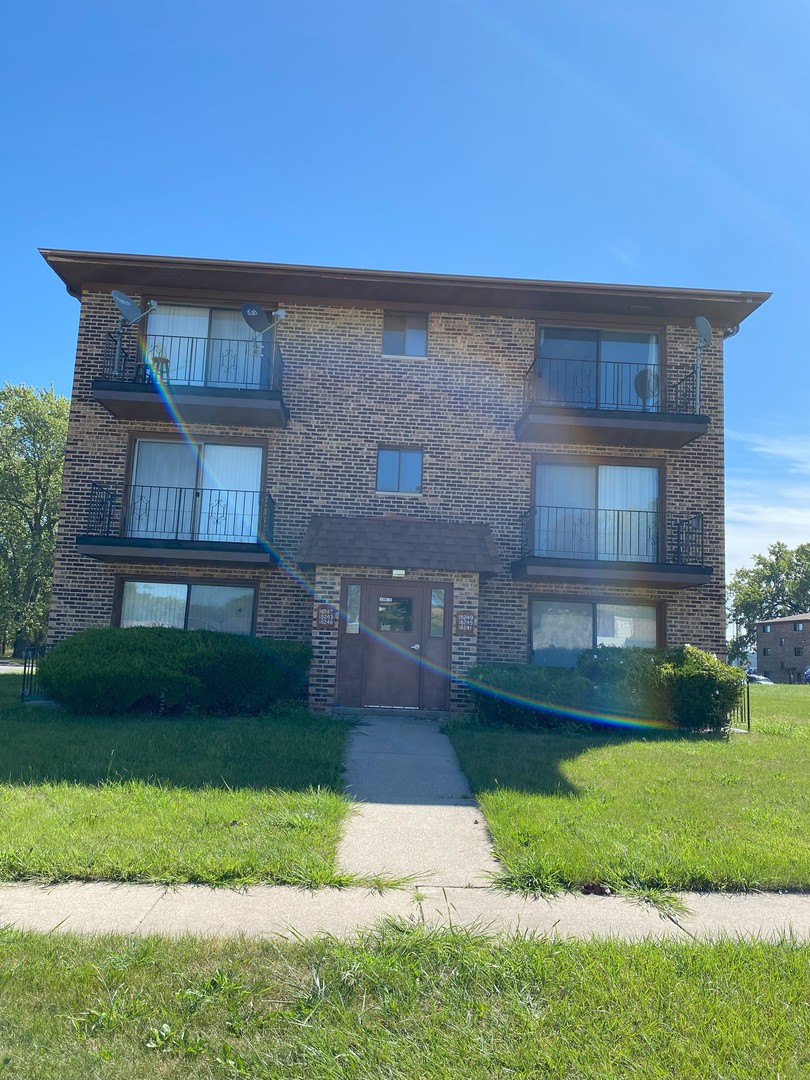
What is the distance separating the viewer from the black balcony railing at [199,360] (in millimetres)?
14078

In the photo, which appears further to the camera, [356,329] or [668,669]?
[356,329]

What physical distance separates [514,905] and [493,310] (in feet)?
40.3

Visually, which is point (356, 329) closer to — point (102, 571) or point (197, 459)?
point (197, 459)

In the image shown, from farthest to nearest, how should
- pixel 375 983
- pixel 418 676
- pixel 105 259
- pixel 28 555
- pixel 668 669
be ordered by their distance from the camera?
pixel 28 555, pixel 105 259, pixel 418 676, pixel 668 669, pixel 375 983

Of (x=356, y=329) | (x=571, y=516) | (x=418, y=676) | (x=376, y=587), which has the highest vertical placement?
(x=356, y=329)

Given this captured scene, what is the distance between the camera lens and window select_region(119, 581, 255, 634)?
1373 centimetres

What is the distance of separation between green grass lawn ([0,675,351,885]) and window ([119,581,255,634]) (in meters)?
3.81

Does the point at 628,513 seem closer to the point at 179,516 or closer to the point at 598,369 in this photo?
the point at 598,369

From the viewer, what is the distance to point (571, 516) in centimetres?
1426

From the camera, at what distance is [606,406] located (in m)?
14.5

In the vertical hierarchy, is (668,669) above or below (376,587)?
below

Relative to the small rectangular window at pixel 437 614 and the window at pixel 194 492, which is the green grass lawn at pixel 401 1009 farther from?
the window at pixel 194 492

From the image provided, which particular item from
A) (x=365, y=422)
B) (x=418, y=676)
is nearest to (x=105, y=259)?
(x=365, y=422)

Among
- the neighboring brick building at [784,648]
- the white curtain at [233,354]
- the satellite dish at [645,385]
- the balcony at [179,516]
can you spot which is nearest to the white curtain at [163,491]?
the balcony at [179,516]
